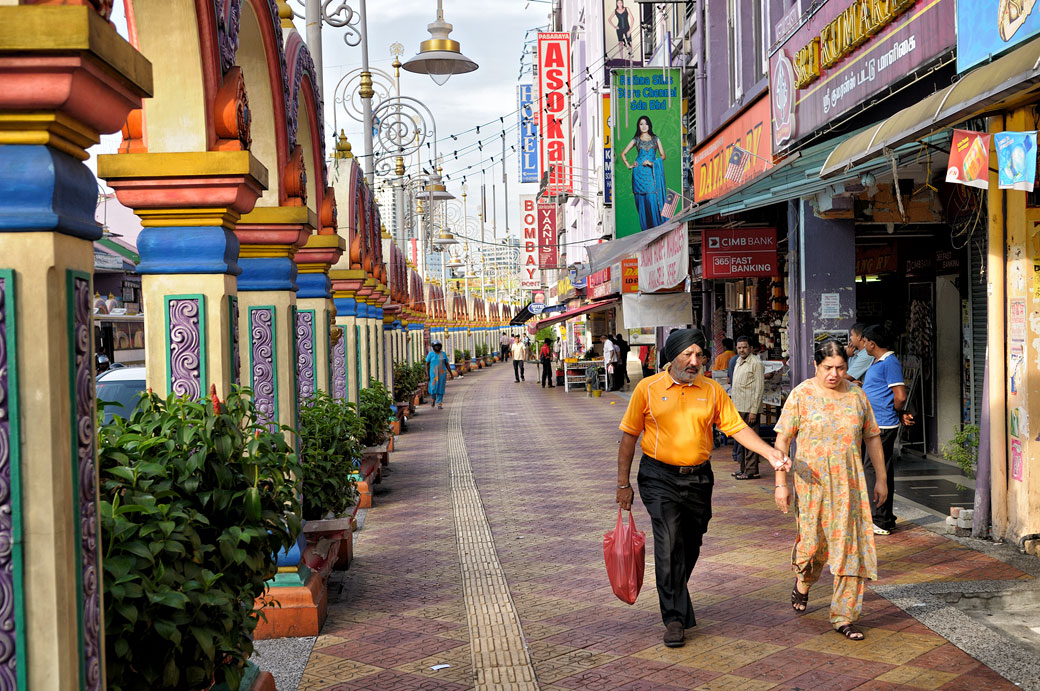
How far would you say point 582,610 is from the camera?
6570mm

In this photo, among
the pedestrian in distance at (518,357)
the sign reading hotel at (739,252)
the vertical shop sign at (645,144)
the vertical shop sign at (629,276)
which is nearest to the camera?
the sign reading hotel at (739,252)

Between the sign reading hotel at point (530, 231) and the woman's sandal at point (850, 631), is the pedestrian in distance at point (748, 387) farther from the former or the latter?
the sign reading hotel at point (530, 231)

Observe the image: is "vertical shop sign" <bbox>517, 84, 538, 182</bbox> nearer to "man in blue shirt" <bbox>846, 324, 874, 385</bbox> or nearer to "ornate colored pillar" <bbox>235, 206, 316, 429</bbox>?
"man in blue shirt" <bbox>846, 324, 874, 385</bbox>

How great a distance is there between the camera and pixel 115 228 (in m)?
36.0

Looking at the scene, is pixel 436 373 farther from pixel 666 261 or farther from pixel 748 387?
pixel 748 387

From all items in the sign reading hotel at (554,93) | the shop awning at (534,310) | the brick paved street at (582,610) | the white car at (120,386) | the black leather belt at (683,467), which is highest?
the sign reading hotel at (554,93)

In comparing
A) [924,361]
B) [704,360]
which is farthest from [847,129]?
[704,360]

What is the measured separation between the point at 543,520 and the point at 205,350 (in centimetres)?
511

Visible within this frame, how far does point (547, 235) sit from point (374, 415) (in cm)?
3061

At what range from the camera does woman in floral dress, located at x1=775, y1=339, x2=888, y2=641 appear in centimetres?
575

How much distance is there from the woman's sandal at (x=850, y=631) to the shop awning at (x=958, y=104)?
2.96 m

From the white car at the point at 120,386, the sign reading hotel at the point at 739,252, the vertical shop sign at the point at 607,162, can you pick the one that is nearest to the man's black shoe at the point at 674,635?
the white car at the point at 120,386

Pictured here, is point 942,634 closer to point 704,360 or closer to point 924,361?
point 704,360

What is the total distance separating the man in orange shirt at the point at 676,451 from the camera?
18.6ft
